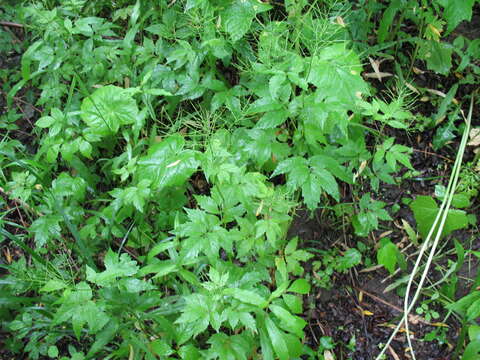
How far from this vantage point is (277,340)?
1619mm

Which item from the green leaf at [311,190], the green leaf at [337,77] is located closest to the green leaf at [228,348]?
the green leaf at [311,190]

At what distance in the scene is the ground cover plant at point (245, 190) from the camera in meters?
1.67

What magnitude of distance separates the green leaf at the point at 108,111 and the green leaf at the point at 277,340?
3.66 ft

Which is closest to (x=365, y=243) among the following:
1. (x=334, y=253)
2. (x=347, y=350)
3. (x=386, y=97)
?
(x=334, y=253)

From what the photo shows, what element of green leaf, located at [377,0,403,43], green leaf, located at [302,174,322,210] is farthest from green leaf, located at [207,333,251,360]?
green leaf, located at [377,0,403,43]

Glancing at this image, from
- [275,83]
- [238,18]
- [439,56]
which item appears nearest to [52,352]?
[275,83]

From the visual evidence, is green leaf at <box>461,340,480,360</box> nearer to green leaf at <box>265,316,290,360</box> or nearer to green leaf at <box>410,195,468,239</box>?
green leaf at <box>410,195,468,239</box>

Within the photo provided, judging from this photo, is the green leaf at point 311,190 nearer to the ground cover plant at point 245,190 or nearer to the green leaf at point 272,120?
the ground cover plant at point 245,190

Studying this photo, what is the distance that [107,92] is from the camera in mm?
2080

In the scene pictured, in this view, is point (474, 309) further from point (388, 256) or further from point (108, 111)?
point (108, 111)

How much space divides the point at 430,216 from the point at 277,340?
89 cm

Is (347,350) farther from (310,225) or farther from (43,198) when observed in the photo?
(43,198)

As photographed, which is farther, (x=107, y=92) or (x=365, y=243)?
(x=365, y=243)

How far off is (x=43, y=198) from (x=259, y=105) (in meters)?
1.13
